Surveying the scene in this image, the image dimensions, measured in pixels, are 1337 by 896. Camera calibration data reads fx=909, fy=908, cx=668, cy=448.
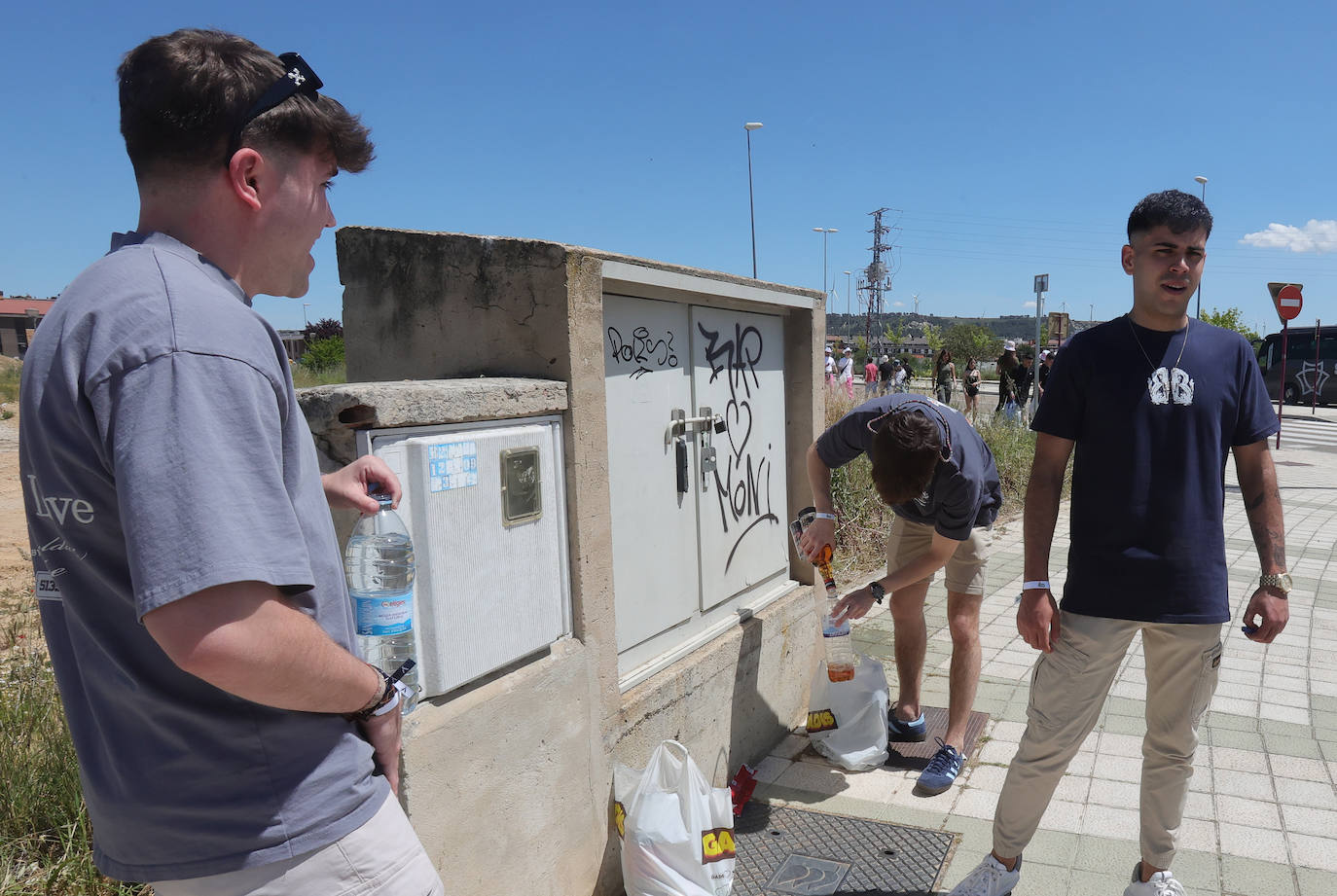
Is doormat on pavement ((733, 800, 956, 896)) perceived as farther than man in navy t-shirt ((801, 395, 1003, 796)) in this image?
No

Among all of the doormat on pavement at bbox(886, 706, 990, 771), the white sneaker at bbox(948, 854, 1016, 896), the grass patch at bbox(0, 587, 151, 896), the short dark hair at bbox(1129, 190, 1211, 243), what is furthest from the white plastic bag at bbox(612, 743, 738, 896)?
the short dark hair at bbox(1129, 190, 1211, 243)

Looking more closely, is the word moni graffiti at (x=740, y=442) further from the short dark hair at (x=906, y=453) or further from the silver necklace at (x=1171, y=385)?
the silver necklace at (x=1171, y=385)

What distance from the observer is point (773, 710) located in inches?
165

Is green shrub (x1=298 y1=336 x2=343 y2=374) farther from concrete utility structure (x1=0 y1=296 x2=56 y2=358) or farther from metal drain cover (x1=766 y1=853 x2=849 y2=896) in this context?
concrete utility structure (x1=0 y1=296 x2=56 y2=358)

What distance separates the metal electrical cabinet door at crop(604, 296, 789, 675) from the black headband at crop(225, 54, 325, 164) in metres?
1.79

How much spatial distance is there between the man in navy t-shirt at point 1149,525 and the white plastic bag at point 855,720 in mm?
1042

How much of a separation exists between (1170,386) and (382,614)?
2308mm

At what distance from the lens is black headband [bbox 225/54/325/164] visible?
4.23 feet

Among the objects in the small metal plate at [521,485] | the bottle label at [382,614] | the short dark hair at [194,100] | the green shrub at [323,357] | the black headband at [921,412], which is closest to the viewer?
the short dark hair at [194,100]

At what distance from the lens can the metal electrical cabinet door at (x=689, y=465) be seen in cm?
327

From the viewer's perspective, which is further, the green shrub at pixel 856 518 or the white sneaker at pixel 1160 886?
the green shrub at pixel 856 518

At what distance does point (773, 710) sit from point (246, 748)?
322 centimetres

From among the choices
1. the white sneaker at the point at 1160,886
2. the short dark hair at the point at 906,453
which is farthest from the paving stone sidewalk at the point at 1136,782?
the short dark hair at the point at 906,453

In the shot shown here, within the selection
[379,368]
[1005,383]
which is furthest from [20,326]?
[379,368]
